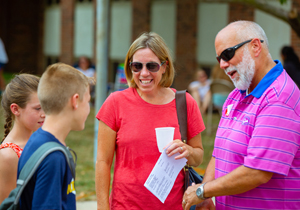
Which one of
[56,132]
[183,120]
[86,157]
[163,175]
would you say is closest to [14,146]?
[56,132]

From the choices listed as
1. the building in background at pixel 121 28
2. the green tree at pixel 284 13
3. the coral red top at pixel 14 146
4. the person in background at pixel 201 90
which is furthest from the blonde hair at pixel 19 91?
the building in background at pixel 121 28

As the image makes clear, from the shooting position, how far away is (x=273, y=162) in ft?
6.63

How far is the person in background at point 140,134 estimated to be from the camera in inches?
101

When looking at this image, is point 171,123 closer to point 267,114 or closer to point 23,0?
point 267,114

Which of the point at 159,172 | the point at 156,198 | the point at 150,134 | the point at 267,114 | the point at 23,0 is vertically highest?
the point at 23,0

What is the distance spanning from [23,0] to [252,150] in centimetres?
2378

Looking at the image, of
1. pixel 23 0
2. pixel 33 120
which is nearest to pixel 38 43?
pixel 23 0

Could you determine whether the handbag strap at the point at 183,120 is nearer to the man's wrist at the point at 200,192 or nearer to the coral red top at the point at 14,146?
the man's wrist at the point at 200,192

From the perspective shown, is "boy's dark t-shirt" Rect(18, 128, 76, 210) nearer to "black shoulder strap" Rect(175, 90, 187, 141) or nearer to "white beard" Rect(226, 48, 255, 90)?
"black shoulder strap" Rect(175, 90, 187, 141)

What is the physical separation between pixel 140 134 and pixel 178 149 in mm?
288

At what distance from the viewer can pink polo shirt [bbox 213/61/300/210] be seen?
2.02 metres

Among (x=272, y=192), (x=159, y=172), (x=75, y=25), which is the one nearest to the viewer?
(x=272, y=192)

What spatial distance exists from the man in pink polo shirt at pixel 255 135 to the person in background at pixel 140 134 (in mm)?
284

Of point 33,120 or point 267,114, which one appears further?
point 33,120
